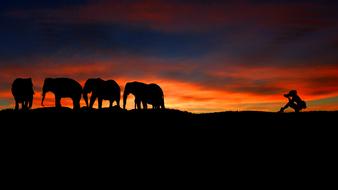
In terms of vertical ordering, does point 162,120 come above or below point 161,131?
above

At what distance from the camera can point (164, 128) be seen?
20.4 m

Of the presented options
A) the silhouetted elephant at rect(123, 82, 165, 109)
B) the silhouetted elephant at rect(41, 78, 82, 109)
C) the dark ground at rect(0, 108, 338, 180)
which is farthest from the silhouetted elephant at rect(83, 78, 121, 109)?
the dark ground at rect(0, 108, 338, 180)

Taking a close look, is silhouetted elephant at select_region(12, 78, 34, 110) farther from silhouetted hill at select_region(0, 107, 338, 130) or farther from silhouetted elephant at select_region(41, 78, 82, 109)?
silhouetted hill at select_region(0, 107, 338, 130)

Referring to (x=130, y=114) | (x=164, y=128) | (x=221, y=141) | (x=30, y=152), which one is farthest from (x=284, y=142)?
(x=30, y=152)

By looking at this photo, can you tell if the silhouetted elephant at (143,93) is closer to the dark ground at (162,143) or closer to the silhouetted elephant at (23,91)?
the silhouetted elephant at (23,91)

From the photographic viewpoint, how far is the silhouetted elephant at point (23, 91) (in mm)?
28625

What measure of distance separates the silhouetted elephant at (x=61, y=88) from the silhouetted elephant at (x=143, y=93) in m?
6.69

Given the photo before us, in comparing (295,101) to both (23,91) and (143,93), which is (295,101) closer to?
(143,93)

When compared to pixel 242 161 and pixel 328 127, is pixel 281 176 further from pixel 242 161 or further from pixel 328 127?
pixel 328 127

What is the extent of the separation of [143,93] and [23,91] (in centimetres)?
1334

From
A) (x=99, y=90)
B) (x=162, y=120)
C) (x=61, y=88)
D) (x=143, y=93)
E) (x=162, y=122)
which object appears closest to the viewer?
(x=162, y=122)

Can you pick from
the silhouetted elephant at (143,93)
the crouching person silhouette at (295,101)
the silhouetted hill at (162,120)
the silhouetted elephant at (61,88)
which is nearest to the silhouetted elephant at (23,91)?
the silhouetted elephant at (61,88)

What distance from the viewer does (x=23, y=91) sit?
28766 millimetres

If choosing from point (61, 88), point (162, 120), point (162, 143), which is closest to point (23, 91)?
point (61, 88)
